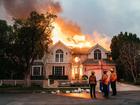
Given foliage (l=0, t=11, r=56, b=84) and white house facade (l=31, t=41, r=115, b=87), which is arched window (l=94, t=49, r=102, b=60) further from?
foliage (l=0, t=11, r=56, b=84)

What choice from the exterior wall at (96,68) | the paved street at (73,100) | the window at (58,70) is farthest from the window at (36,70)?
the paved street at (73,100)

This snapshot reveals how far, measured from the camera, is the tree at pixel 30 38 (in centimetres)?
5084

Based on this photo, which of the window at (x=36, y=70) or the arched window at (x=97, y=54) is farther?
the arched window at (x=97, y=54)

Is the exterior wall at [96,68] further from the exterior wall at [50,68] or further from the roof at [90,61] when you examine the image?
the exterior wall at [50,68]

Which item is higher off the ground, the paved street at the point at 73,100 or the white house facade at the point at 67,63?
the white house facade at the point at 67,63

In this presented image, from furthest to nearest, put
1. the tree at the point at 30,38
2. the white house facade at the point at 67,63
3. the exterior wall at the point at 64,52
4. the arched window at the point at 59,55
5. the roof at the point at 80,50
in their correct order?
the roof at the point at 80,50, the arched window at the point at 59,55, the exterior wall at the point at 64,52, the white house facade at the point at 67,63, the tree at the point at 30,38

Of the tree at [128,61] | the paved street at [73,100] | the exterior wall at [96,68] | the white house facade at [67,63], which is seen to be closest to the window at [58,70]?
the white house facade at [67,63]

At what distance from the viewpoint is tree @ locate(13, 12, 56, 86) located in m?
50.8

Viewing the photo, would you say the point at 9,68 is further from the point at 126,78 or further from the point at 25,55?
the point at 126,78

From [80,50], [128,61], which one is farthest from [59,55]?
[128,61]

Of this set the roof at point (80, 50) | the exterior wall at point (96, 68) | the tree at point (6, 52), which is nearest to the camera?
the tree at point (6, 52)

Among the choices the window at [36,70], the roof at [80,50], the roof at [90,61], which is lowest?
the window at [36,70]

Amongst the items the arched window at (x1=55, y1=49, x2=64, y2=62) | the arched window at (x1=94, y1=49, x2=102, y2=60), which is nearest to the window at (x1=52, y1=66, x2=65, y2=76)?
the arched window at (x1=55, y1=49, x2=64, y2=62)

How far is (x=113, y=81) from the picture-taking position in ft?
87.6
